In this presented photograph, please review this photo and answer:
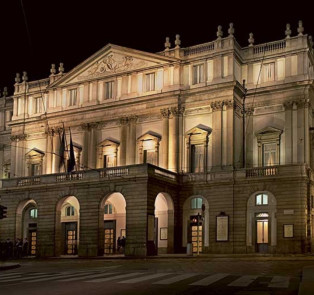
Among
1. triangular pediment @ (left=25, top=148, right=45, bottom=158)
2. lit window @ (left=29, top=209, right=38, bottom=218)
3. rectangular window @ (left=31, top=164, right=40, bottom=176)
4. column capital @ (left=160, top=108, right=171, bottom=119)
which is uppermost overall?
column capital @ (left=160, top=108, right=171, bottom=119)

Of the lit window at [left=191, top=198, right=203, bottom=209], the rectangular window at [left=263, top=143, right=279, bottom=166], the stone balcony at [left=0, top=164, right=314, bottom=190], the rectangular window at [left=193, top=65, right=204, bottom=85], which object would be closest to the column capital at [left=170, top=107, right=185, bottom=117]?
the rectangular window at [left=193, top=65, right=204, bottom=85]

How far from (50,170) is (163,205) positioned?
12755 millimetres

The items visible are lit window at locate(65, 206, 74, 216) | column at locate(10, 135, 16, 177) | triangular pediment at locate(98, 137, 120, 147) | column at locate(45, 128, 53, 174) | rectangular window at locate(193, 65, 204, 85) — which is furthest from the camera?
column at locate(10, 135, 16, 177)

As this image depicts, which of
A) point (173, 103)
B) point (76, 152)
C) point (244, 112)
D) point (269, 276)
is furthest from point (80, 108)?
point (269, 276)

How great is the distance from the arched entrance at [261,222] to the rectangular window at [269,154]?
317 centimetres

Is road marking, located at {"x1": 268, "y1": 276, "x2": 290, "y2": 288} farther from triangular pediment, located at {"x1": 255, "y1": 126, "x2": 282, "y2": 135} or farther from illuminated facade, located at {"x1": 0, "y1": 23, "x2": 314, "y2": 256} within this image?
triangular pediment, located at {"x1": 255, "y1": 126, "x2": 282, "y2": 135}

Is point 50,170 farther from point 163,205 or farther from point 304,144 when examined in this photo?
point 304,144

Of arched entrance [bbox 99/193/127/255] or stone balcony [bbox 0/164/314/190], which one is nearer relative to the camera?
stone balcony [bbox 0/164/314/190]

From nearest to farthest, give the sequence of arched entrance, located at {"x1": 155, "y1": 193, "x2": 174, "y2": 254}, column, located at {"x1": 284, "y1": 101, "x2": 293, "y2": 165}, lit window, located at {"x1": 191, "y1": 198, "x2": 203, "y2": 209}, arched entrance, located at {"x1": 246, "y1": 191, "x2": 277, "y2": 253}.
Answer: arched entrance, located at {"x1": 246, "y1": 191, "x2": 277, "y2": 253} < column, located at {"x1": 284, "y1": 101, "x2": 293, "y2": 165} < arched entrance, located at {"x1": 155, "y1": 193, "x2": 174, "y2": 254} < lit window, located at {"x1": 191, "y1": 198, "x2": 203, "y2": 209}

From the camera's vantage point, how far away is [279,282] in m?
18.8

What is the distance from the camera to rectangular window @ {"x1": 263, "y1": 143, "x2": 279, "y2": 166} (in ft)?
155

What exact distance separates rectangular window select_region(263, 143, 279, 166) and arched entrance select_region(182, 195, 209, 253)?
5987 mm

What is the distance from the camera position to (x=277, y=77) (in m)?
48.1

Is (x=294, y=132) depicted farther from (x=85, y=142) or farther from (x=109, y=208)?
(x=85, y=142)
